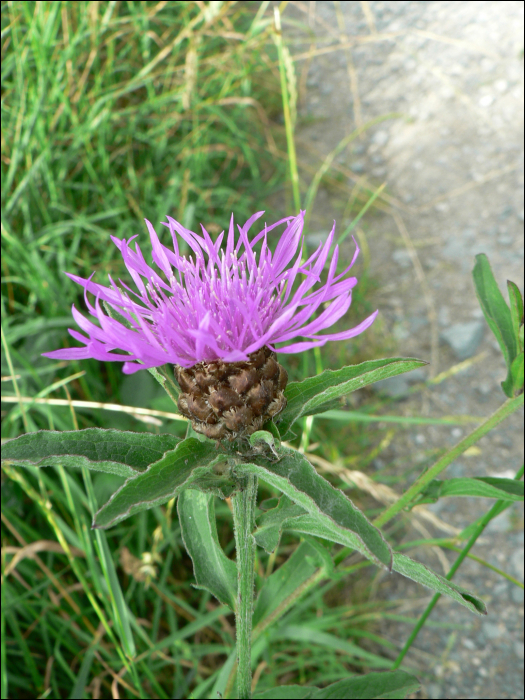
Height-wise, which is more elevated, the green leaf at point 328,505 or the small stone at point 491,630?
the green leaf at point 328,505

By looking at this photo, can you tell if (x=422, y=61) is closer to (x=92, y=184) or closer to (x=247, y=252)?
(x=92, y=184)

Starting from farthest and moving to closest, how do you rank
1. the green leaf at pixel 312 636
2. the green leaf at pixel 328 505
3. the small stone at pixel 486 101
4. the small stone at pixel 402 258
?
the small stone at pixel 486 101 → the small stone at pixel 402 258 → the green leaf at pixel 312 636 → the green leaf at pixel 328 505

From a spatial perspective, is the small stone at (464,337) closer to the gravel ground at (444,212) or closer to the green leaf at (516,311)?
the gravel ground at (444,212)

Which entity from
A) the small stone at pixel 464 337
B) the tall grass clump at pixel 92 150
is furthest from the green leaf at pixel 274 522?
the small stone at pixel 464 337

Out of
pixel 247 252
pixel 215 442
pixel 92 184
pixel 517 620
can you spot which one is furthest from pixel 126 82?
pixel 517 620

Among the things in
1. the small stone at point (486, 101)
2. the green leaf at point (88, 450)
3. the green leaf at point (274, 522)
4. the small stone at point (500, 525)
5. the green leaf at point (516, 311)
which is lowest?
the small stone at point (500, 525)

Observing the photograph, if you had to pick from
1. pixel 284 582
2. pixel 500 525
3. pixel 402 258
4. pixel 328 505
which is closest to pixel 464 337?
pixel 402 258

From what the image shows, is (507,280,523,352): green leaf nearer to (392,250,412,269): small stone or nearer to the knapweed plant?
the knapweed plant
